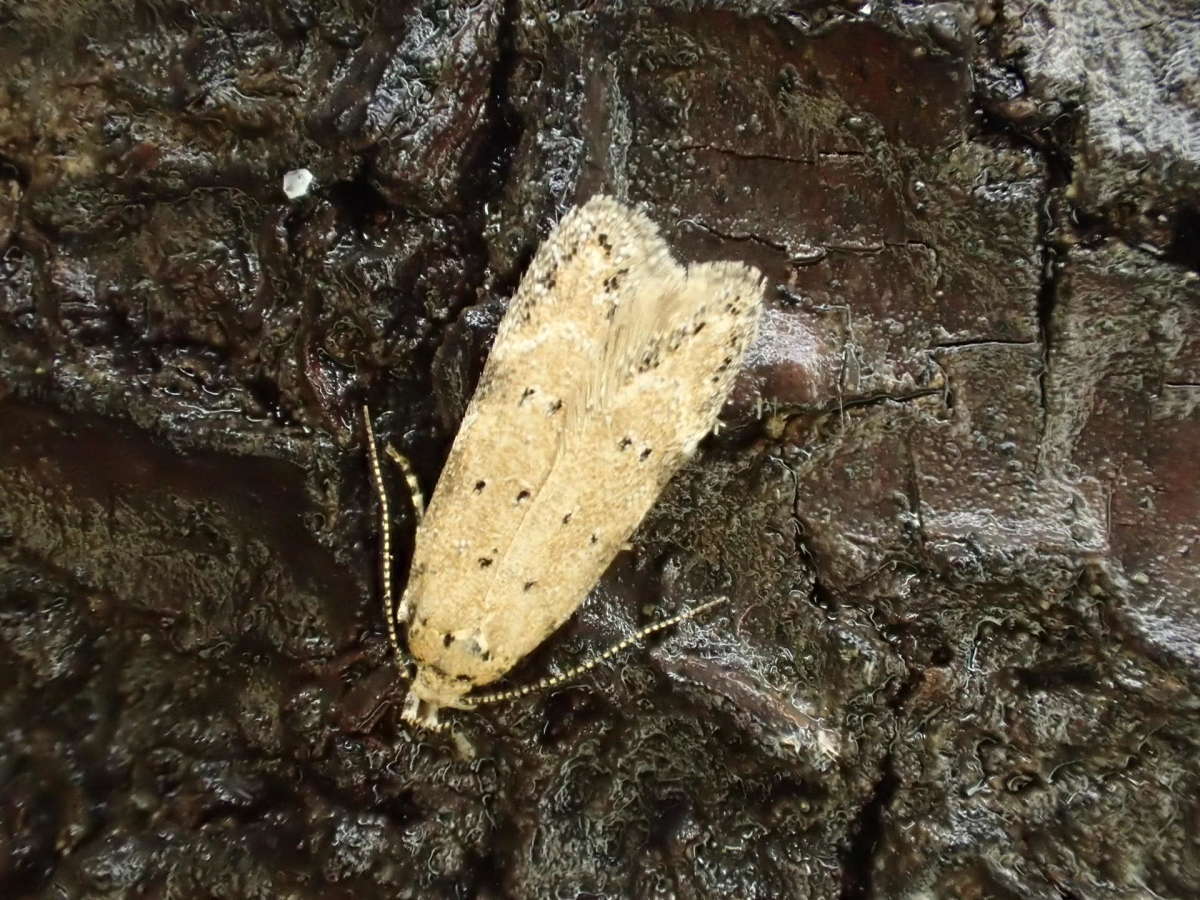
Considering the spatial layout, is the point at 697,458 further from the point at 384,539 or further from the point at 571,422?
the point at 384,539

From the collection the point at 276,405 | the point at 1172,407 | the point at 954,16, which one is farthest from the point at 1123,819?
the point at 276,405

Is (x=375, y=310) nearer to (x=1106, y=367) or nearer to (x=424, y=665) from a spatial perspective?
(x=424, y=665)

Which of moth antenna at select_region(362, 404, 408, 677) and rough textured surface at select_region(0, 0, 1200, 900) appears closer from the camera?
rough textured surface at select_region(0, 0, 1200, 900)

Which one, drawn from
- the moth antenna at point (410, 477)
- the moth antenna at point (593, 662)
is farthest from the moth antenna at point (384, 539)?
the moth antenna at point (593, 662)

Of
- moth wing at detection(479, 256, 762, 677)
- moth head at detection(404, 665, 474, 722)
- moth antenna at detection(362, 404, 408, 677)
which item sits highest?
moth wing at detection(479, 256, 762, 677)

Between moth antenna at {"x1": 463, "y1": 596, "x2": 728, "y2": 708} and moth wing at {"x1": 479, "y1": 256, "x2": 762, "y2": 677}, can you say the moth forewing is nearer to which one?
moth wing at {"x1": 479, "y1": 256, "x2": 762, "y2": 677}

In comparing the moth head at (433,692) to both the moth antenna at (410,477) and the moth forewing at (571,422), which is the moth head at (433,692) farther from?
the moth antenna at (410,477)

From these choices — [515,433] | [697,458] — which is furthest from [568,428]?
[697,458]

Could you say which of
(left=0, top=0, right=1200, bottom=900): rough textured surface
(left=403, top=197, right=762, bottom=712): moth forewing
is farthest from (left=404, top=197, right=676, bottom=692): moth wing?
(left=0, top=0, right=1200, bottom=900): rough textured surface
